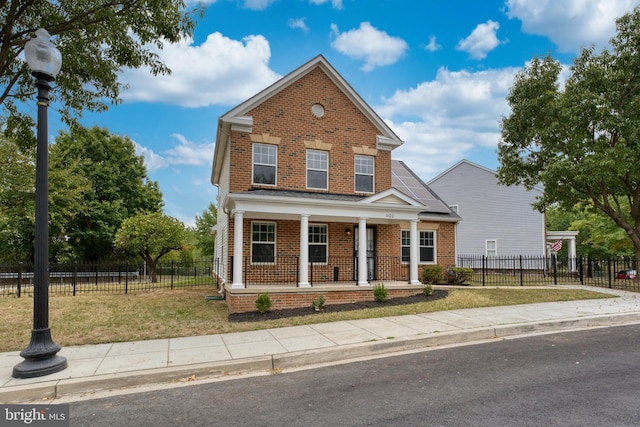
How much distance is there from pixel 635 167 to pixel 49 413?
1951 cm

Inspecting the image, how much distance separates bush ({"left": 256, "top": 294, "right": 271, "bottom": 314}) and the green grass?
0.88 metres

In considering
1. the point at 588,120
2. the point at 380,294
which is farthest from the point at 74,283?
the point at 588,120

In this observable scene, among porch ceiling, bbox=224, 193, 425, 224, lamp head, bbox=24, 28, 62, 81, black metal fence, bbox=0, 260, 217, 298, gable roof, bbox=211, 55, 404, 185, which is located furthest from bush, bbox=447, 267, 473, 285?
lamp head, bbox=24, 28, 62, 81

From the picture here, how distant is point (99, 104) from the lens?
33.4 feet

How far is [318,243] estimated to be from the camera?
45.0 ft

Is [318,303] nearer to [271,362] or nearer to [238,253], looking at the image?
[238,253]

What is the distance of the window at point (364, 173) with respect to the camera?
14570 mm

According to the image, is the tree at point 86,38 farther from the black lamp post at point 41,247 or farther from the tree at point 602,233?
the tree at point 602,233

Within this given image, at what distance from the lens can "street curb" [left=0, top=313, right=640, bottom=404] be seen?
16.6ft

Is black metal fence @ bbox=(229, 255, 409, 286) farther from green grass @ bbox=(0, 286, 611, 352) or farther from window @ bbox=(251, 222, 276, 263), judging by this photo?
green grass @ bbox=(0, 286, 611, 352)

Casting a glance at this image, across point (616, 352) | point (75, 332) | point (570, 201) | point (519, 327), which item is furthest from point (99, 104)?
point (570, 201)

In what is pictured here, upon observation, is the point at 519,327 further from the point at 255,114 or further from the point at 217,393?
the point at 255,114

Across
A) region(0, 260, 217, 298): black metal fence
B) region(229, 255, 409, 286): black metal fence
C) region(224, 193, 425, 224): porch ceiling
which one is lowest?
region(0, 260, 217, 298): black metal fence

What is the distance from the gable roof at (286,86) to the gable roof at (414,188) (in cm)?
349
